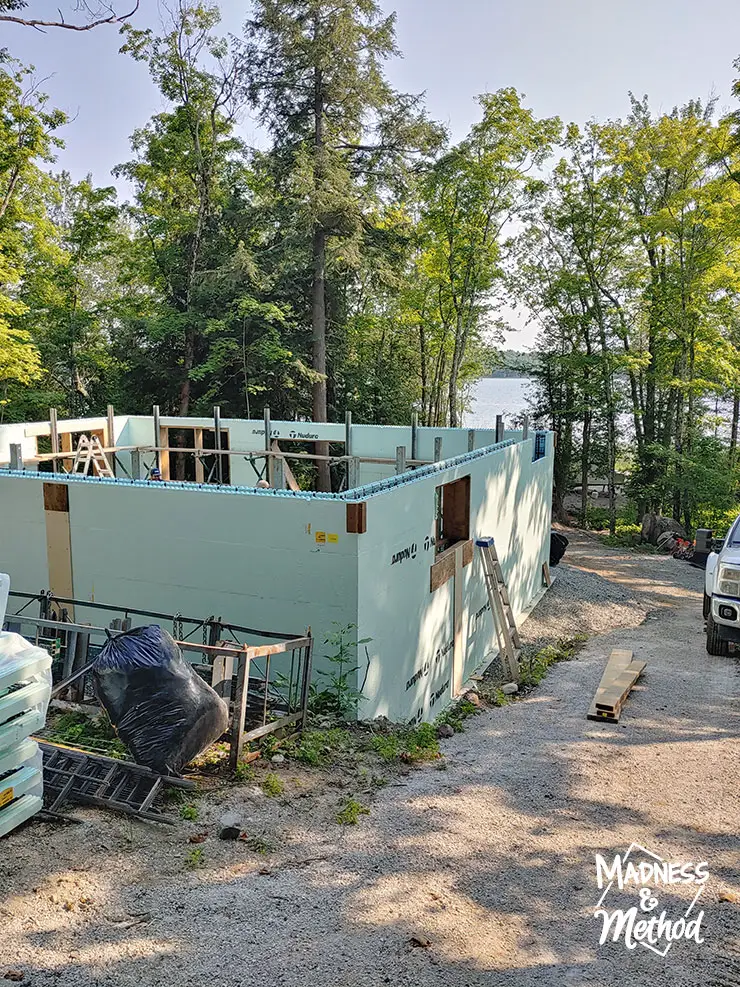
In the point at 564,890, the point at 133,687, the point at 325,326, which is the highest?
the point at 325,326

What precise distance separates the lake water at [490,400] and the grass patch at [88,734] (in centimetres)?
3330

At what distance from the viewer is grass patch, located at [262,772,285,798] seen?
621 cm

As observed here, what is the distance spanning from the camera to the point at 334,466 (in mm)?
28359

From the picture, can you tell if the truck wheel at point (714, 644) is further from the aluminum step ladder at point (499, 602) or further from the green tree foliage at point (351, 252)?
the green tree foliage at point (351, 252)

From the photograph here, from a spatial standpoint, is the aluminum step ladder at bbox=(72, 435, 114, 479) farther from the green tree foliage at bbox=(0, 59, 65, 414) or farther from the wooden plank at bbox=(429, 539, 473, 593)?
the wooden plank at bbox=(429, 539, 473, 593)

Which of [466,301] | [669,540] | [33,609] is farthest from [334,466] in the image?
[33,609]

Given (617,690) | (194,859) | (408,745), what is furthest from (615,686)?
(194,859)

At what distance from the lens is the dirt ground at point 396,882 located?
4.28 m

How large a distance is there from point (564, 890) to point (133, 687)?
3.27m

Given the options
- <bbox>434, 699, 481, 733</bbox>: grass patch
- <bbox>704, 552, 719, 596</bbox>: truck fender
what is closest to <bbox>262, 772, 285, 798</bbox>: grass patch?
<bbox>434, 699, 481, 733</bbox>: grass patch

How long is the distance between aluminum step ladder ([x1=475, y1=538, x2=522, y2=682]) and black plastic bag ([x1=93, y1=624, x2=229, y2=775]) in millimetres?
7419

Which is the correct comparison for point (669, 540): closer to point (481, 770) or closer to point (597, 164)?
point (597, 164)

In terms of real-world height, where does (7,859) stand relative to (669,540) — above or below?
above

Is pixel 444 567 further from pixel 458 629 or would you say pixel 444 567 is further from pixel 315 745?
pixel 315 745
